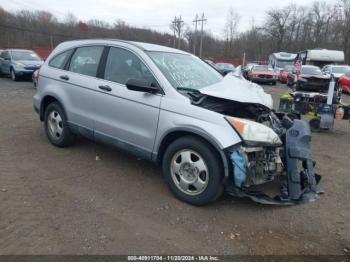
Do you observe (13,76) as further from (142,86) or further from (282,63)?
(282,63)

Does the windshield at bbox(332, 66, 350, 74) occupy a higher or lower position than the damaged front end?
higher

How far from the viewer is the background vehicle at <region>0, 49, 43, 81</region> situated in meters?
17.5

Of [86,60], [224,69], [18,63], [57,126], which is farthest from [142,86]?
[18,63]

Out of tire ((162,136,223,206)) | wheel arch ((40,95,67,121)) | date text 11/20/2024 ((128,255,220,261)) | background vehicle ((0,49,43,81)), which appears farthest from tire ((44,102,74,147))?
background vehicle ((0,49,43,81))

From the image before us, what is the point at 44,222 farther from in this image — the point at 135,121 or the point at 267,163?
the point at 267,163

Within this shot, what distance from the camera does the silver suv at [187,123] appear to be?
151 inches

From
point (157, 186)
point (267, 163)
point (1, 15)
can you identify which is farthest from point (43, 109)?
point (1, 15)

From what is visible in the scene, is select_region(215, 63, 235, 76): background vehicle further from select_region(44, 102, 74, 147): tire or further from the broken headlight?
select_region(44, 102, 74, 147): tire

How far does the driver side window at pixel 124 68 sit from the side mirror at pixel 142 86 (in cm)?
14

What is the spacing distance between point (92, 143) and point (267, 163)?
10.9 feet

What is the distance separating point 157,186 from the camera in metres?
4.55

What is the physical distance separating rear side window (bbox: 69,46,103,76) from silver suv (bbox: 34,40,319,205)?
17mm

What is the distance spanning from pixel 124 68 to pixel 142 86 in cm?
74

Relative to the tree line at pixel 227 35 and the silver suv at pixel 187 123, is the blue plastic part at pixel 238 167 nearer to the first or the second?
the silver suv at pixel 187 123
